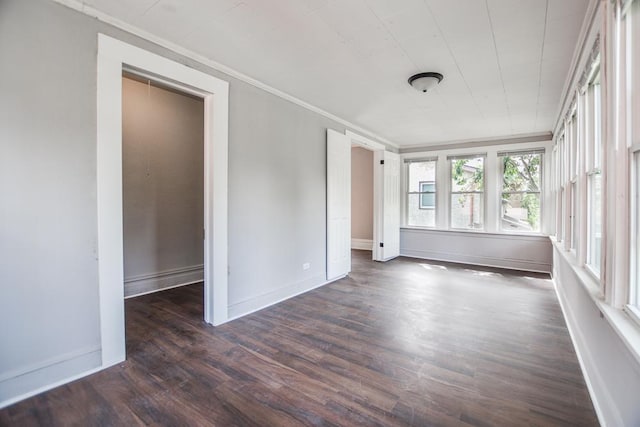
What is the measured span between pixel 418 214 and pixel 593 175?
14.5 ft

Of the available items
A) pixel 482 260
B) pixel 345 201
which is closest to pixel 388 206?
pixel 345 201

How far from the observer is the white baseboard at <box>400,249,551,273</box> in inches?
217

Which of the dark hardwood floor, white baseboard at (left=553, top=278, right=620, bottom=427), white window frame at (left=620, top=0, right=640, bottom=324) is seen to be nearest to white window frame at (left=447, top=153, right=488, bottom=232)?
the dark hardwood floor

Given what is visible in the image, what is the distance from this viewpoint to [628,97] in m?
1.44

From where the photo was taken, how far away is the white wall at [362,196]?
310 inches

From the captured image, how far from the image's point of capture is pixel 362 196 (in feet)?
26.2

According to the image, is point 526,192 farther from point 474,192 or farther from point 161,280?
point 161,280

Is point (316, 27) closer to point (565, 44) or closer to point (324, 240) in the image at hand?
point (565, 44)

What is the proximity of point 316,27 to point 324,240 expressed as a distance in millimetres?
2876

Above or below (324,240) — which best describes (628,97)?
above

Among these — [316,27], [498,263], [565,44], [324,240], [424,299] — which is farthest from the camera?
[498,263]

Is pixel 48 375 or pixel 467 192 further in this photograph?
pixel 467 192

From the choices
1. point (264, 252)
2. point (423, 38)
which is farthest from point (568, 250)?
point (264, 252)

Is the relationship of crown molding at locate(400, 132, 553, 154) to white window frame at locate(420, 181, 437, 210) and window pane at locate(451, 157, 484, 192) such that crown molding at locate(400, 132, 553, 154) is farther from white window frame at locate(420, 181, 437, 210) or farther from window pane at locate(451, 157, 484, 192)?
white window frame at locate(420, 181, 437, 210)
